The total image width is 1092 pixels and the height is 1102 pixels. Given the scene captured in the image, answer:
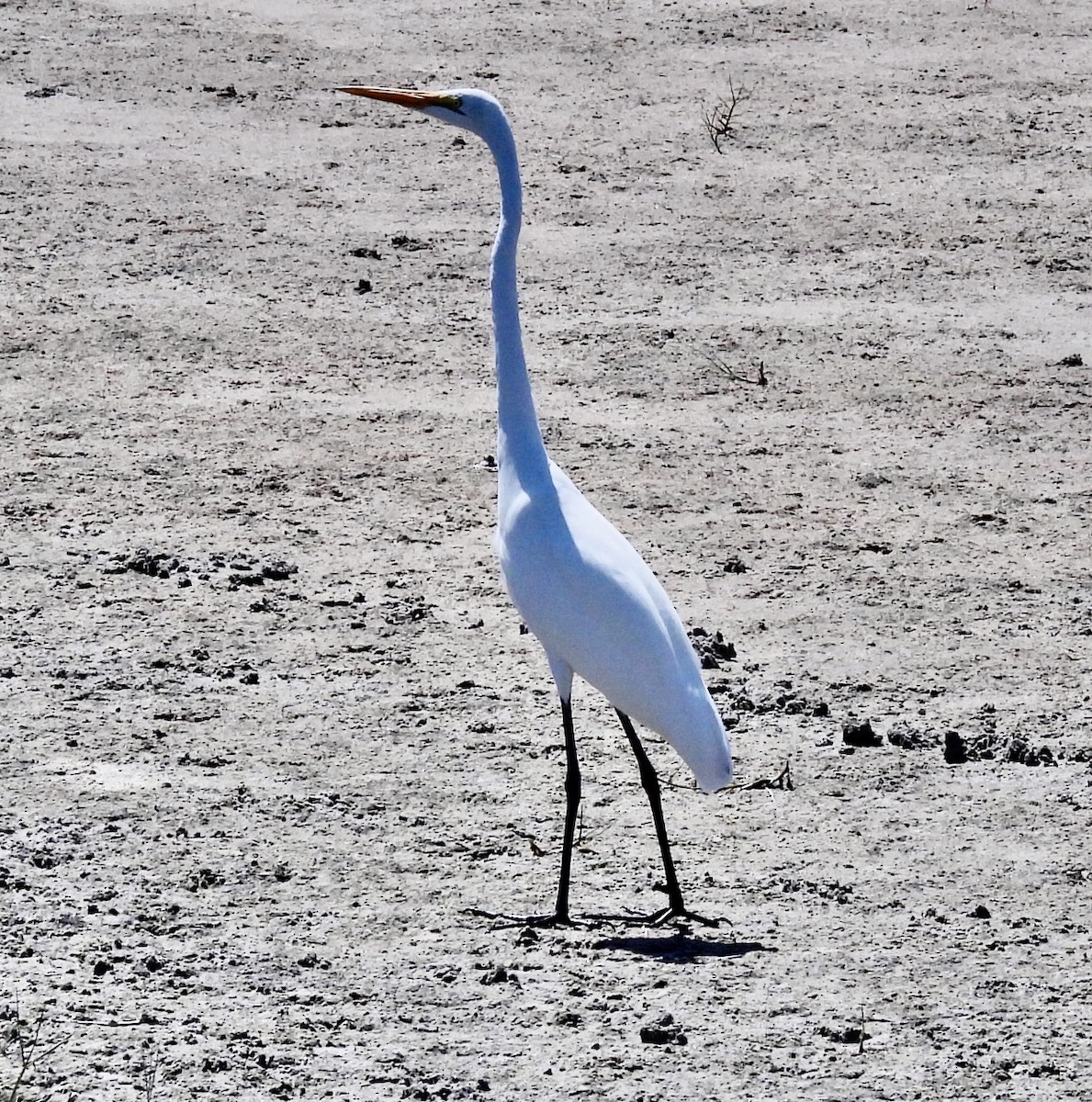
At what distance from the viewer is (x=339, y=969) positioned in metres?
4.60

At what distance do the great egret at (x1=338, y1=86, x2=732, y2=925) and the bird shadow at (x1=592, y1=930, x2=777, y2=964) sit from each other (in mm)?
93

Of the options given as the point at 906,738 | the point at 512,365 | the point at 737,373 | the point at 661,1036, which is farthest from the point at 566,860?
the point at 737,373

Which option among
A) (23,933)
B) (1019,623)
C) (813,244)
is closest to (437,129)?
(813,244)

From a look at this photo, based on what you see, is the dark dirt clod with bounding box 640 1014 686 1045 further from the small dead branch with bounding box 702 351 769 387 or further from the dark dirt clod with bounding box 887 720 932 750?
the small dead branch with bounding box 702 351 769 387

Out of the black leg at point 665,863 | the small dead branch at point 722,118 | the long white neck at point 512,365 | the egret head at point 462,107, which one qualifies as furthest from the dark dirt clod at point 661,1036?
the small dead branch at point 722,118

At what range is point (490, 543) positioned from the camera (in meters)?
7.14

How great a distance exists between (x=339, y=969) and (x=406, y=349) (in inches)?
183

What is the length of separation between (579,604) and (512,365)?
27.3 inches

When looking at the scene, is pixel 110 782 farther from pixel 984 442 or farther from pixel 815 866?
pixel 984 442

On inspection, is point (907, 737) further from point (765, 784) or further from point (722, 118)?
point (722, 118)

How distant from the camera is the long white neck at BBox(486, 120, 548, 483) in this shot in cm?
503

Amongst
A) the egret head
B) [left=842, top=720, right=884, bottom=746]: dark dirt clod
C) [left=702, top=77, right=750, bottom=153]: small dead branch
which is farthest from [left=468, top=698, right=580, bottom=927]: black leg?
[left=702, top=77, right=750, bottom=153]: small dead branch

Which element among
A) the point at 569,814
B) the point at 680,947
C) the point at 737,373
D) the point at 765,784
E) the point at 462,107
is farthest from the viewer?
the point at 737,373

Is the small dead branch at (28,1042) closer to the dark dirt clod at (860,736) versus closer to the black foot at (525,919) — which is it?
the black foot at (525,919)
